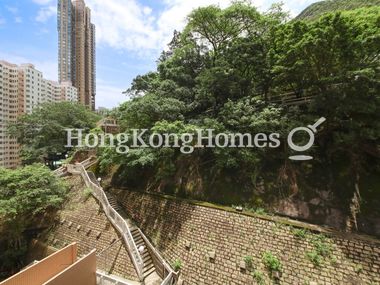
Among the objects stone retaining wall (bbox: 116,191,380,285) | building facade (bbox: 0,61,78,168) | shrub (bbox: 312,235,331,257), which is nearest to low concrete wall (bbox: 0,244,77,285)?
stone retaining wall (bbox: 116,191,380,285)

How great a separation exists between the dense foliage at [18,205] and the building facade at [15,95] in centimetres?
2853

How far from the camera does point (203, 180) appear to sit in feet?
40.0

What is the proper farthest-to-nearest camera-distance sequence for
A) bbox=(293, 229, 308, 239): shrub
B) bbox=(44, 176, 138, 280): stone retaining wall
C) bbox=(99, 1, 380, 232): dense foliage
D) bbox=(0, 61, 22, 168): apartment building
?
bbox=(0, 61, 22, 168): apartment building, bbox=(44, 176, 138, 280): stone retaining wall, bbox=(99, 1, 380, 232): dense foliage, bbox=(293, 229, 308, 239): shrub

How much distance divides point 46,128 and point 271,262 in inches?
973

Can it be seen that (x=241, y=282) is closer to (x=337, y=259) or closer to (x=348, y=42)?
(x=337, y=259)

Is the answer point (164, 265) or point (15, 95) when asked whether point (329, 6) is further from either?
point (15, 95)

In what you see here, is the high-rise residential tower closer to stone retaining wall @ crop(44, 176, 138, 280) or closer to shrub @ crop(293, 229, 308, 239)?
stone retaining wall @ crop(44, 176, 138, 280)

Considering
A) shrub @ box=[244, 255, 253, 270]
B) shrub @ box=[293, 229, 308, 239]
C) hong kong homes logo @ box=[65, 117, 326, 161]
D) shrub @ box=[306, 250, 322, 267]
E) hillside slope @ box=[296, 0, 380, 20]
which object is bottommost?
shrub @ box=[244, 255, 253, 270]

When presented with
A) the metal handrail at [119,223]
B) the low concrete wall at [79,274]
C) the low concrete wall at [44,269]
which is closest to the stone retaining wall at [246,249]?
the metal handrail at [119,223]

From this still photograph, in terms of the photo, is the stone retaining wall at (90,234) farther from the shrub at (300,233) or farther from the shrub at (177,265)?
the shrub at (300,233)

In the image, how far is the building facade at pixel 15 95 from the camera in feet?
129

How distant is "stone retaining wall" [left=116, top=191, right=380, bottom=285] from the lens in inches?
284

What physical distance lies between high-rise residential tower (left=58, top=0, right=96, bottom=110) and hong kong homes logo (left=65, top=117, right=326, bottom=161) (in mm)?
51278

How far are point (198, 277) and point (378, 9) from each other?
15.1 metres
